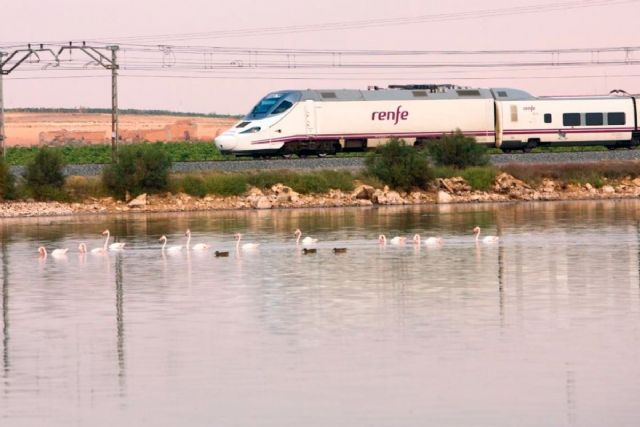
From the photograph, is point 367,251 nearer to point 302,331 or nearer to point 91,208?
point 302,331

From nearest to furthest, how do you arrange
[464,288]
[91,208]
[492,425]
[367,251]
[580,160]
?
[492,425]
[464,288]
[367,251]
[91,208]
[580,160]

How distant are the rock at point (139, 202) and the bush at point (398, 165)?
11.5 metres

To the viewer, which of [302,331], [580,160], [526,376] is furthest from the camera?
[580,160]

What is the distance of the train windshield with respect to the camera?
7800 cm

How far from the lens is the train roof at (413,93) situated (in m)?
80.6

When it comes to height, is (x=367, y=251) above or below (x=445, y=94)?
below

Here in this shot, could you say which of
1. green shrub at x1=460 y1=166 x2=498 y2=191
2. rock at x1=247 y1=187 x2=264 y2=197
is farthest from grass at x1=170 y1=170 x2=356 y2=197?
green shrub at x1=460 y1=166 x2=498 y2=191

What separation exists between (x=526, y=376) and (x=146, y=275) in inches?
777

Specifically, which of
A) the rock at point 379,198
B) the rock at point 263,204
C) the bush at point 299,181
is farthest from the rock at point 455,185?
the rock at point 263,204

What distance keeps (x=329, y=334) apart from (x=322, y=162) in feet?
167

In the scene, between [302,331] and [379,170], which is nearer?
[302,331]

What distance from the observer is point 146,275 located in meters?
41.2

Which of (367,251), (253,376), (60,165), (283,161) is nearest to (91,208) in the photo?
(60,165)

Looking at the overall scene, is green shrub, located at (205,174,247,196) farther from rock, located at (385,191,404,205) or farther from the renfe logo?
Result: the renfe logo
